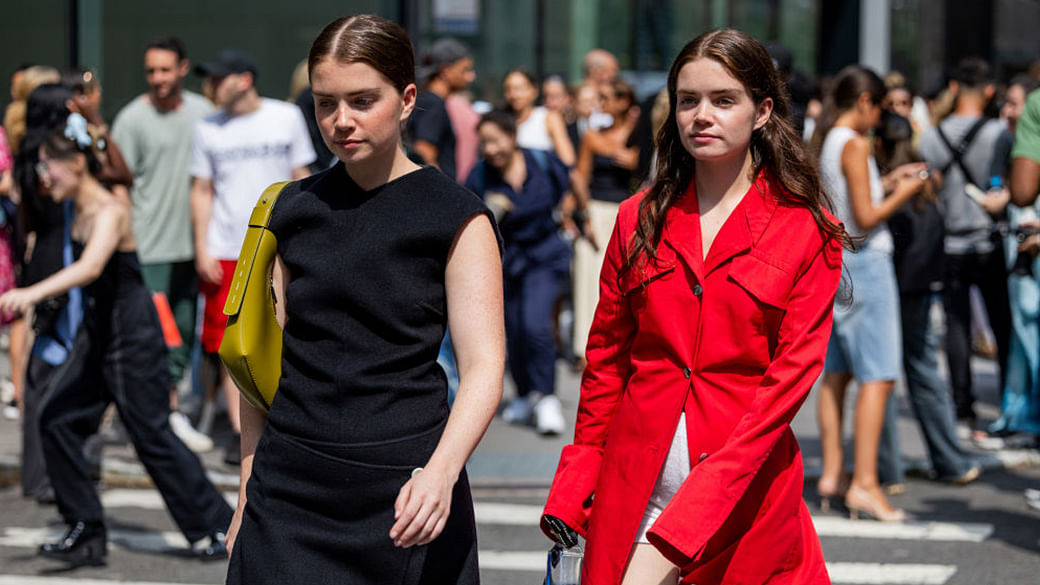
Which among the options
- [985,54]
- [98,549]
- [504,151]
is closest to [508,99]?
[504,151]

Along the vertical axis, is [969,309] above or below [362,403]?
below

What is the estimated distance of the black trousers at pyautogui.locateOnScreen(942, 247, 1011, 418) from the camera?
Answer: 9492 mm

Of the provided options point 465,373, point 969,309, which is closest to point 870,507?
point 969,309

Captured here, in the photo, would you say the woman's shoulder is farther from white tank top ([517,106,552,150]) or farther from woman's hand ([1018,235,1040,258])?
white tank top ([517,106,552,150])

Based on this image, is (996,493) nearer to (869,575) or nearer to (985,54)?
(869,575)

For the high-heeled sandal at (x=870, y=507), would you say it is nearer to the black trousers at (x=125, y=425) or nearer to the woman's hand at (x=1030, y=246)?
the woman's hand at (x=1030, y=246)

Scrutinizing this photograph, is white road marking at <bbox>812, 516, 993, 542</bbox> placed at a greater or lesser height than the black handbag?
lesser

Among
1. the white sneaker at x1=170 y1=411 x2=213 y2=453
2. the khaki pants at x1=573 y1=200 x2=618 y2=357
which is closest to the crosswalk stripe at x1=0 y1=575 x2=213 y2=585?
the white sneaker at x1=170 y1=411 x2=213 y2=453

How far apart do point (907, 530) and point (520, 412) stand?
316cm

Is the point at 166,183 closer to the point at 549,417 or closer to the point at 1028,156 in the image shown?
the point at 549,417

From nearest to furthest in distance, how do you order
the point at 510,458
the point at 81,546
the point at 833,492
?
the point at 81,546
the point at 833,492
the point at 510,458

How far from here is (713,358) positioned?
3256mm

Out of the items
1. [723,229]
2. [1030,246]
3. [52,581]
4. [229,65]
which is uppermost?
[229,65]

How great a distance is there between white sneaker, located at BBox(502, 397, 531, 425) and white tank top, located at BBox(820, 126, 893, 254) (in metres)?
3.18
